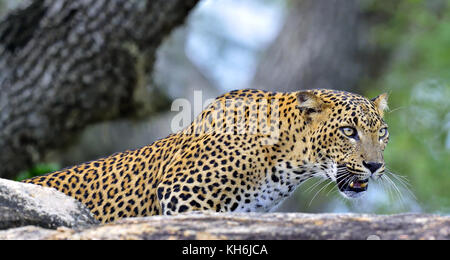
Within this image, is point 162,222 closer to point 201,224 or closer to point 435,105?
point 201,224

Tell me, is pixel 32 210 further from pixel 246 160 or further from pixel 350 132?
pixel 350 132

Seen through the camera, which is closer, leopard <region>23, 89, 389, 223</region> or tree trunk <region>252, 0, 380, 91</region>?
leopard <region>23, 89, 389, 223</region>

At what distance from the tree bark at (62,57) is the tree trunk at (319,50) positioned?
6464 mm

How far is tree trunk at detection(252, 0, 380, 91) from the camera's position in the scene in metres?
19.8

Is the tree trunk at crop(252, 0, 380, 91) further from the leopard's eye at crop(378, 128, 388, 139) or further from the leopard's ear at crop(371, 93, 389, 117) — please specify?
the leopard's eye at crop(378, 128, 388, 139)

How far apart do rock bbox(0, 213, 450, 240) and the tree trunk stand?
12.7 m

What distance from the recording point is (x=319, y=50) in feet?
66.3

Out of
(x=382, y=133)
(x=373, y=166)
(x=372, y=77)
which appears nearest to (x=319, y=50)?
(x=372, y=77)

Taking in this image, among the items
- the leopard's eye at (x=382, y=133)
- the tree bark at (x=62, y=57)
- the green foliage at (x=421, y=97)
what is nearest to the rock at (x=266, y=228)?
the leopard's eye at (x=382, y=133)

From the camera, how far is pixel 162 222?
688cm

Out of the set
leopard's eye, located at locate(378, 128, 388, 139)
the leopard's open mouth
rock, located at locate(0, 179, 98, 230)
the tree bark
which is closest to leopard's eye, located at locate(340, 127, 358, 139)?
leopard's eye, located at locate(378, 128, 388, 139)

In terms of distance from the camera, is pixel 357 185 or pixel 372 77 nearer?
pixel 357 185

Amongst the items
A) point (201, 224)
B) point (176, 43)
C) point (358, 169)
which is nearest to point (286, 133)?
point (358, 169)

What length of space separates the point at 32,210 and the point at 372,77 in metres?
15.5
